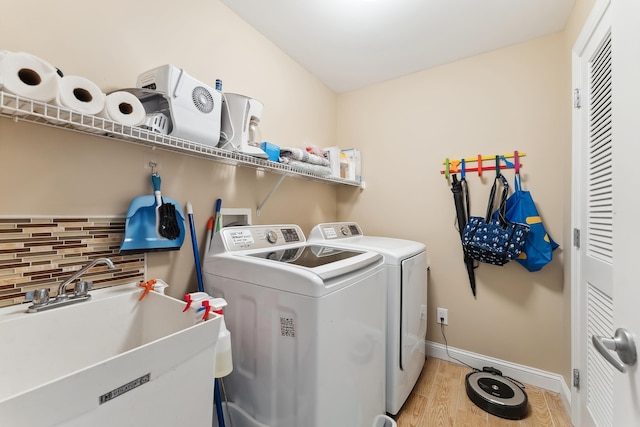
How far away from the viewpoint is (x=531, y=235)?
6.25ft

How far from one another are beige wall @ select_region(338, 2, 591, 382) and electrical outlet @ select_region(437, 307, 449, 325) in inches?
1.5

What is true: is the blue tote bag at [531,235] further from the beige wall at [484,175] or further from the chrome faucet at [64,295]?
the chrome faucet at [64,295]

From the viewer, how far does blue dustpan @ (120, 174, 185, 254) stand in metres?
1.19

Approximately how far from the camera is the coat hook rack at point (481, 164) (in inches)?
80.7

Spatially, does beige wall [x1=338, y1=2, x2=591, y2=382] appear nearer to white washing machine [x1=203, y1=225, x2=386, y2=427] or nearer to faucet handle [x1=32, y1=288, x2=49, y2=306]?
white washing machine [x1=203, y1=225, x2=386, y2=427]

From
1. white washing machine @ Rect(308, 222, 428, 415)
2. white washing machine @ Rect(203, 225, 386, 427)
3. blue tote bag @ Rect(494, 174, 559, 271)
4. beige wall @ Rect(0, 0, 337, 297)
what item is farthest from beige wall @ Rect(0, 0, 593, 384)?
white washing machine @ Rect(308, 222, 428, 415)

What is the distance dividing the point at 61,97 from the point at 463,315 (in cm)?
274

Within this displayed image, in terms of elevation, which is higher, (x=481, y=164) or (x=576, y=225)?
(x=481, y=164)

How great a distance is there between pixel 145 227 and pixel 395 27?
2.02m

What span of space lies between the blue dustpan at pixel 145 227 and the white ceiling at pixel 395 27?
4.40 ft

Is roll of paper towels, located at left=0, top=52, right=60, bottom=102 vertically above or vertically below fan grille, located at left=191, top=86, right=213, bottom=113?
below

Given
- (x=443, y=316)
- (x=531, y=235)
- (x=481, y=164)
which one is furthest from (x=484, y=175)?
(x=443, y=316)

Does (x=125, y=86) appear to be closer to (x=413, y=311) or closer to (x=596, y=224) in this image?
(x=413, y=311)

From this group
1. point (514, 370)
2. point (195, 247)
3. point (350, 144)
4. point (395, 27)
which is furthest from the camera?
point (350, 144)
